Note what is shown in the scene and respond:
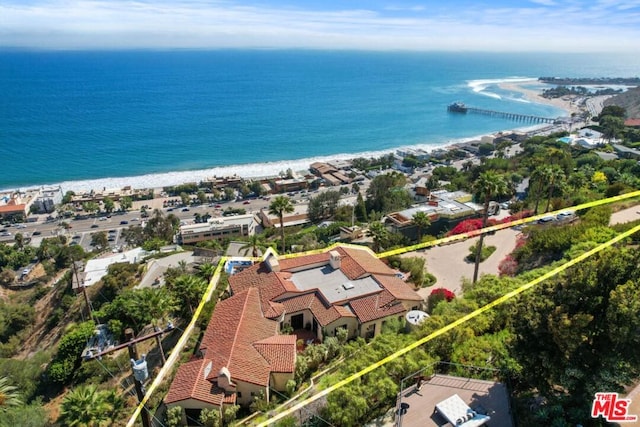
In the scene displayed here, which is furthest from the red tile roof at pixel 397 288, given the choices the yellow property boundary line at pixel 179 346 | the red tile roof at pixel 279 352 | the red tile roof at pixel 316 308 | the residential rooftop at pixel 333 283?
the yellow property boundary line at pixel 179 346

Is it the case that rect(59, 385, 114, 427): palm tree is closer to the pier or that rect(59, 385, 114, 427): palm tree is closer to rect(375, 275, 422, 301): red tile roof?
rect(375, 275, 422, 301): red tile roof

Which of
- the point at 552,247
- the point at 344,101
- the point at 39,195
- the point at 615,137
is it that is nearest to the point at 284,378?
the point at 552,247

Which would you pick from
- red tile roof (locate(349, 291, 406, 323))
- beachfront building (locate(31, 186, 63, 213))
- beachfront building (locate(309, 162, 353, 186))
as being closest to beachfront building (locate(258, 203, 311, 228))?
→ beachfront building (locate(309, 162, 353, 186))

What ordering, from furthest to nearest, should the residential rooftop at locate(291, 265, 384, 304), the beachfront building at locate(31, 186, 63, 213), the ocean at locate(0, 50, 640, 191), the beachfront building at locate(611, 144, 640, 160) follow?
the ocean at locate(0, 50, 640, 191)
the beachfront building at locate(31, 186, 63, 213)
the beachfront building at locate(611, 144, 640, 160)
the residential rooftop at locate(291, 265, 384, 304)

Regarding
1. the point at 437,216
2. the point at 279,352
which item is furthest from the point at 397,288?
the point at 437,216

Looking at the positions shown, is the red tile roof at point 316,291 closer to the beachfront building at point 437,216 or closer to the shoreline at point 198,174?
the beachfront building at point 437,216

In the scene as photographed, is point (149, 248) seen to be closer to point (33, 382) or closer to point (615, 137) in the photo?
point (33, 382)
